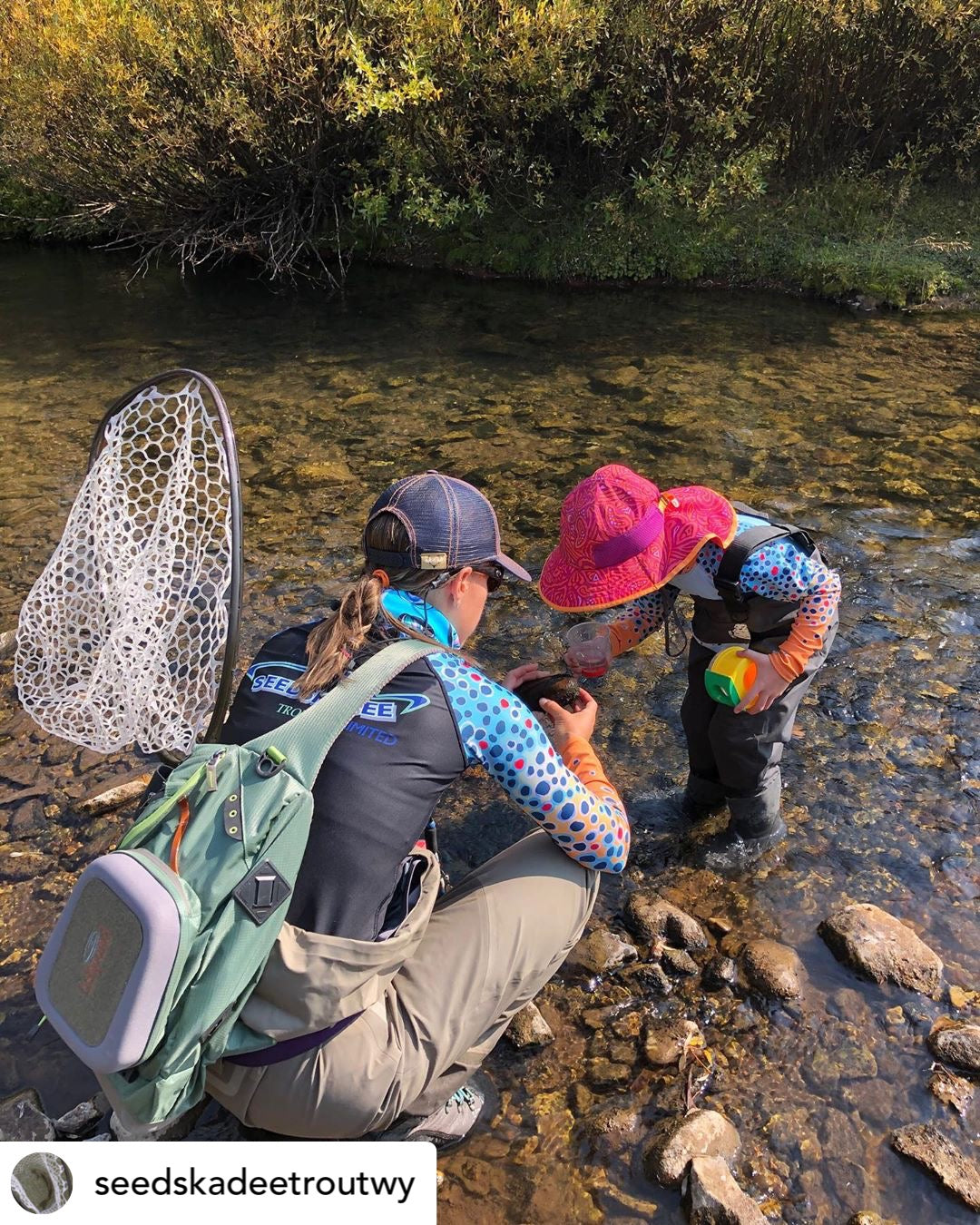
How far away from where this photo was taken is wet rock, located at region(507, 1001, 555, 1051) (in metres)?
2.81

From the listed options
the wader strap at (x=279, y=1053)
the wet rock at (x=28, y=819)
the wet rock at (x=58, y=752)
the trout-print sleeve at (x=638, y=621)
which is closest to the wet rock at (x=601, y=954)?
the trout-print sleeve at (x=638, y=621)

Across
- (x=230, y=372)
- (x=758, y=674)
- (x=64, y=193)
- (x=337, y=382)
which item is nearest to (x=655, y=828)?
(x=758, y=674)

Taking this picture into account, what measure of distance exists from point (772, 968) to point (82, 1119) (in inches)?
81.6

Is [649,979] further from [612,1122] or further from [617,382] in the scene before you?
[617,382]

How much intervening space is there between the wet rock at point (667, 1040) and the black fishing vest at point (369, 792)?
1059 mm

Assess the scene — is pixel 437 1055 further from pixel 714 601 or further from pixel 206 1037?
pixel 714 601

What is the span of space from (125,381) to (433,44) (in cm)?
536

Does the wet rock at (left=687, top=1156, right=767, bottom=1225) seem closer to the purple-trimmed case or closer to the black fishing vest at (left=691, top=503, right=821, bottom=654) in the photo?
the purple-trimmed case

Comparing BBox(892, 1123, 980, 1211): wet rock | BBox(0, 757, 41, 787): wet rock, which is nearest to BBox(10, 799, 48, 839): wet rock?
BBox(0, 757, 41, 787): wet rock

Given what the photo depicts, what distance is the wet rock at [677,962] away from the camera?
3.05 meters

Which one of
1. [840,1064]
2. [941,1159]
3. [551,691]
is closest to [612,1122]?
[840,1064]

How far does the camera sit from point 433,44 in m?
10.8

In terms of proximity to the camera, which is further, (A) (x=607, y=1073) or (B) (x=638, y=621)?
(B) (x=638, y=621)

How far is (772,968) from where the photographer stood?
3004mm
